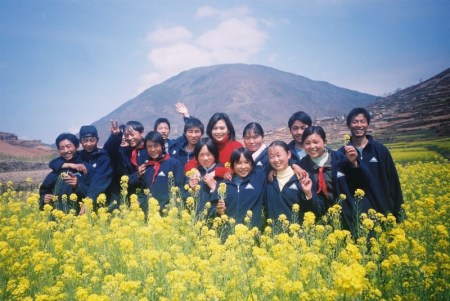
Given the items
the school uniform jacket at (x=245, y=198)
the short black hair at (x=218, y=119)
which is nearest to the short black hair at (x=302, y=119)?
the short black hair at (x=218, y=119)

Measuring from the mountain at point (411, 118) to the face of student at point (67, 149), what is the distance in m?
26.3

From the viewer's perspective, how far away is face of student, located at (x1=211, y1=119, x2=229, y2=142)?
16.2ft

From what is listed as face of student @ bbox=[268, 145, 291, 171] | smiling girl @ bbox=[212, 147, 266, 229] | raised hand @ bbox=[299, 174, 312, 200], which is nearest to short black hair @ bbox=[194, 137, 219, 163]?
smiling girl @ bbox=[212, 147, 266, 229]

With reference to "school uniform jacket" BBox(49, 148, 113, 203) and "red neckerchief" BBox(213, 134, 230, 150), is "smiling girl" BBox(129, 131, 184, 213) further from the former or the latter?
"red neckerchief" BBox(213, 134, 230, 150)

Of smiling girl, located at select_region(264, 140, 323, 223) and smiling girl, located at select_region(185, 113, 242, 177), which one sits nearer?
smiling girl, located at select_region(264, 140, 323, 223)

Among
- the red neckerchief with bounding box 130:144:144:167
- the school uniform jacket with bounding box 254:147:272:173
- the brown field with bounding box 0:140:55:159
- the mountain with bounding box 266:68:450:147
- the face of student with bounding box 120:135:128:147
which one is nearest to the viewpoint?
the school uniform jacket with bounding box 254:147:272:173

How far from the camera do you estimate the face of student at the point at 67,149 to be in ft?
16.8

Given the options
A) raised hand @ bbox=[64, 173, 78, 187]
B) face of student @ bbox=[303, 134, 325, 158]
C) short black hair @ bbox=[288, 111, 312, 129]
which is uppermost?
short black hair @ bbox=[288, 111, 312, 129]

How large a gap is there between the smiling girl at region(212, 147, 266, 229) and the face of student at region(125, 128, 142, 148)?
7.67ft

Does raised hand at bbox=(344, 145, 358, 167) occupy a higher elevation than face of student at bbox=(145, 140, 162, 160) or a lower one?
lower

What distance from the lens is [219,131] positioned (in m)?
4.95

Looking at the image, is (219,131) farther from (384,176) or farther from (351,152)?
(384,176)

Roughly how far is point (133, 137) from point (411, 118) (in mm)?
42453

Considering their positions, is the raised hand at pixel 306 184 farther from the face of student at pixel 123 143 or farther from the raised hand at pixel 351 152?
the face of student at pixel 123 143
